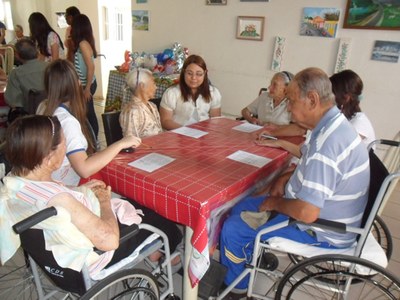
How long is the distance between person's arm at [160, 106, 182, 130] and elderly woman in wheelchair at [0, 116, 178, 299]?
1405 mm

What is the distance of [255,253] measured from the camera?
1343 mm

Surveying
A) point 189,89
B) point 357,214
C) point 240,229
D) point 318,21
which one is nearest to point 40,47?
point 189,89

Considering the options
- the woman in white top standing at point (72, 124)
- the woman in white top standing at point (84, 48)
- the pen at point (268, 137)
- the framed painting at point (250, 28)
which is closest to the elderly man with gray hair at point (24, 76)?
the woman in white top standing at point (84, 48)

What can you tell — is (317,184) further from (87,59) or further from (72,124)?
(87,59)

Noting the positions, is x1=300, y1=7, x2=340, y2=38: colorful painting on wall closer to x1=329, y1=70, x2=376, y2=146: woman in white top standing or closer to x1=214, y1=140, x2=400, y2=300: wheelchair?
x1=329, y1=70, x2=376, y2=146: woman in white top standing

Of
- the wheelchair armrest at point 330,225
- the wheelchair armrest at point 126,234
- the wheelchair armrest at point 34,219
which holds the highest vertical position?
Result: the wheelchair armrest at point 34,219

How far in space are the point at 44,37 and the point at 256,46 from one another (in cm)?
226

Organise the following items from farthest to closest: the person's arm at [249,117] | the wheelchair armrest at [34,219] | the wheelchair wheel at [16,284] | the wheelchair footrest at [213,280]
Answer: the person's arm at [249,117]
the wheelchair wheel at [16,284]
the wheelchair footrest at [213,280]
the wheelchair armrest at [34,219]

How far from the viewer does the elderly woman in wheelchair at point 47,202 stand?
94 centimetres

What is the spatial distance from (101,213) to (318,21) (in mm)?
2759

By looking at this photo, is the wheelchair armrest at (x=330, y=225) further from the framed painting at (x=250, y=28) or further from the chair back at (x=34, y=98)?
the framed painting at (x=250, y=28)

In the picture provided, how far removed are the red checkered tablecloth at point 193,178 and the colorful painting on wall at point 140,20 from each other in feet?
9.66

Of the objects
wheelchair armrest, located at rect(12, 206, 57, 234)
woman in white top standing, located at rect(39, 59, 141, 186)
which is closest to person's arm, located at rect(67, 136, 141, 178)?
woman in white top standing, located at rect(39, 59, 141, 186)

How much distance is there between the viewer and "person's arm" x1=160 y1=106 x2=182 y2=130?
2.46m
